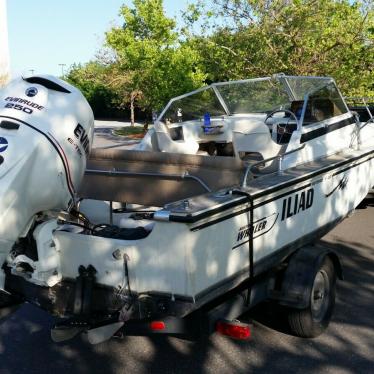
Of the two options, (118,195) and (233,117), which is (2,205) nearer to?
(118,195)

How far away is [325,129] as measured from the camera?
18.7 feet

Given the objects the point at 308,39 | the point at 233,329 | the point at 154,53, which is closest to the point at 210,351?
the point at 233,329

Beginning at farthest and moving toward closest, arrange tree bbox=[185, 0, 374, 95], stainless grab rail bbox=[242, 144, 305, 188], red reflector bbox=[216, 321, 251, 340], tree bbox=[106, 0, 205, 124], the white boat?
tree bbox=[106, 0, 205, 124] < tree bbox=[185, 0, 374, 95] < stainless grab rail bbox=[242, 144, 305, 188] < red reflector bbox=[216, 321, 251, 340] < the white boat

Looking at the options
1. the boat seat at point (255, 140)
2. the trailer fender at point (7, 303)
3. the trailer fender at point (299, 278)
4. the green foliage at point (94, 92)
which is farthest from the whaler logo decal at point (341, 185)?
the green foliage at point (94, 92)

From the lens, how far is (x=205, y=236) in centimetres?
316

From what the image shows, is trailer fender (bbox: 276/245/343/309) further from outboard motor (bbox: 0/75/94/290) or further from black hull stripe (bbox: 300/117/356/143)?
outboard motor (bbox: 0/75/94/290)

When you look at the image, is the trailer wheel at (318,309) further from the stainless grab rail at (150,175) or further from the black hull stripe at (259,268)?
the stainless grab rail at (150,175)

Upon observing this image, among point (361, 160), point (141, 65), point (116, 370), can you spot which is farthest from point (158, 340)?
point (141, 65)

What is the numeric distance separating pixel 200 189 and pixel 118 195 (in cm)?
79

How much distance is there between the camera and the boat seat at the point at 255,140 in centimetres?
546

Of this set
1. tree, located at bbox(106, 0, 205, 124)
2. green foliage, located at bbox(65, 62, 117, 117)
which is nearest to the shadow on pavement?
tree, located at bbox(106, 0, 205, 124)

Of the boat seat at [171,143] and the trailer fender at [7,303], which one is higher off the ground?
the boat seat at [171,143]

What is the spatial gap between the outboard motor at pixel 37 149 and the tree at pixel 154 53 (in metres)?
14.8

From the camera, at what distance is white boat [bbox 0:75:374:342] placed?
3.14 metres
